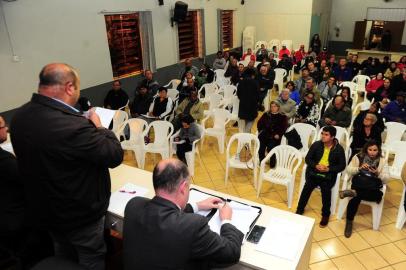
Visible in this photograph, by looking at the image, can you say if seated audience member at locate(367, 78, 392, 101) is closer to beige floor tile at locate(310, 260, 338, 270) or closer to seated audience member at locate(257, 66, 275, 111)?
seated audience member at locate(257, 66, 275, 111)

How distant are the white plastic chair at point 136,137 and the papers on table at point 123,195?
8.05 feet

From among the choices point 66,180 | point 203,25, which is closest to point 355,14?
point 203,25

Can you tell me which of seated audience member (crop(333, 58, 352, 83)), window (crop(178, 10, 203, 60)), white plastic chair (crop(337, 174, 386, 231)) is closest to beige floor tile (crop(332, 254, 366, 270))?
white plastic chair (crop(337, 174, 386, 231))

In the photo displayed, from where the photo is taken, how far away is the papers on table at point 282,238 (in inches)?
69.4

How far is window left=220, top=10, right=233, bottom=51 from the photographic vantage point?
1149cm

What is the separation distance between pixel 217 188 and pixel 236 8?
9.28 meters

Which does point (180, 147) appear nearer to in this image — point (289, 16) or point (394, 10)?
point (289, 16)

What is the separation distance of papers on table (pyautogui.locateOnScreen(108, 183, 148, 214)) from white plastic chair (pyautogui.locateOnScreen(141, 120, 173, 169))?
2344mm

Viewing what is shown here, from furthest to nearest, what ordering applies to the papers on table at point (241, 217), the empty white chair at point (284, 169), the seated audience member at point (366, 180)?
the empty white chair at point (284, 169) < the seated audience member at point (366, 180) < the papers on table at point (241, 217)

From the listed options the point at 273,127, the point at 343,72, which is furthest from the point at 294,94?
the point at 343,72

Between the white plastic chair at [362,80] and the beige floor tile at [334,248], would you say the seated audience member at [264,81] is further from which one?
the beige floor tile at [334,248]

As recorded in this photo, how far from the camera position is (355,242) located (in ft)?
11.1

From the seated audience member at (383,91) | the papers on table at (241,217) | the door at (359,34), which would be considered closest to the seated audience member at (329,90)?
the seated audience member at (383,91)

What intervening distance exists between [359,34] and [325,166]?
11832 millimetres
